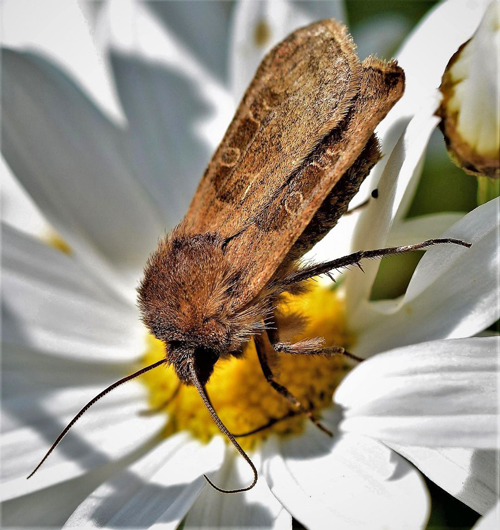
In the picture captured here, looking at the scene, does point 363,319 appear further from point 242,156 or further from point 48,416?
point 48,416

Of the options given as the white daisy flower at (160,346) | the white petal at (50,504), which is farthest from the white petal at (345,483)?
the white petal at (50,504)

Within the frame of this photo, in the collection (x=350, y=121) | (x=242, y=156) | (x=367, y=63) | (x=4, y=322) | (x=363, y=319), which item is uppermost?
(x=367, y=63)

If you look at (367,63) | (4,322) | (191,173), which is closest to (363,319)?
(367,63)

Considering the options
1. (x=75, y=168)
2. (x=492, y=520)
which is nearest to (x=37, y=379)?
(x=75, y=168)

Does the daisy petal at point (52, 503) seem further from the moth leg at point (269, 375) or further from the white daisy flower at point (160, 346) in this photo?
the moth leg at point (269, 375)

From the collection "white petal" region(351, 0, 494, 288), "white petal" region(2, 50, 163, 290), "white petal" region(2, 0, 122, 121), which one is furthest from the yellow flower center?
"white petal" region(2, 0, 122, 121)

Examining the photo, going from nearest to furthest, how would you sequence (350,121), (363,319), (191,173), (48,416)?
1. (350,121)
2. (363,319)
3. (48,416)
4. (191,173)

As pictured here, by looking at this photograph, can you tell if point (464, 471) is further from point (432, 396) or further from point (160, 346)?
point (160, 346)
